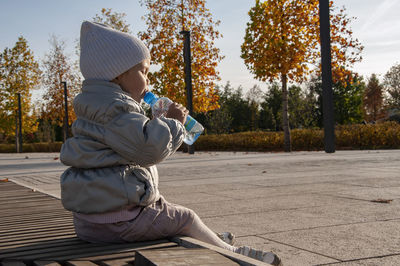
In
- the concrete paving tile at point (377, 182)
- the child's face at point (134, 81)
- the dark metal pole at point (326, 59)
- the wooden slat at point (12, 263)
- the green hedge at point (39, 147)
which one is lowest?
the concrete paving tile at point (377, 182)

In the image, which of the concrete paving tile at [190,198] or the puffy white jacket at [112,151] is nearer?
the puffy white jacket at [112,151]

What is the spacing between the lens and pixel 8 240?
2848 millimetres

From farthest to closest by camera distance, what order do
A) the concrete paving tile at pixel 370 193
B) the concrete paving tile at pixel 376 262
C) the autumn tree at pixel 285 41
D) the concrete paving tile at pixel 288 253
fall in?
the autumn tree at pixel 285 41 → the concrete paving tile at pixel 370 193 → the concrete paving tile at pixel 288 253 → the concrete paving tile at pixel 376 262

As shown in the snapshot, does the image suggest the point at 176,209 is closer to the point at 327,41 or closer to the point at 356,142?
the point at 327,41

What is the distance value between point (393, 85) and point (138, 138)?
53.2 m

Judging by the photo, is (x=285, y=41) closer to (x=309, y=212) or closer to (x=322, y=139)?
(x=322, y=139)

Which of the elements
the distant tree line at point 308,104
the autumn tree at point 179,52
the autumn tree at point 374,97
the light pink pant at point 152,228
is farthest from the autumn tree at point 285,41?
the autumn tree at point 374,97

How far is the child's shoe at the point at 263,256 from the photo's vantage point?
240 cm

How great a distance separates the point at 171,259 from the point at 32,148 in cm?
4381

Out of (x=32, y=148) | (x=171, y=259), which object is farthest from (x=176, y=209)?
(x=32, y=148)

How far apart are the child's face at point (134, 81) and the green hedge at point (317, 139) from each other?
65.6 feet

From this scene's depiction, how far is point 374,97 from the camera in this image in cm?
5609

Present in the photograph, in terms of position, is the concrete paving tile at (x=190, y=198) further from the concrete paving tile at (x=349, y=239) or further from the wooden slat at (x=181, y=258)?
the wooden slat at (x=181, y=258)

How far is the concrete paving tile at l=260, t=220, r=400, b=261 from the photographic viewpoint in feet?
9.11
